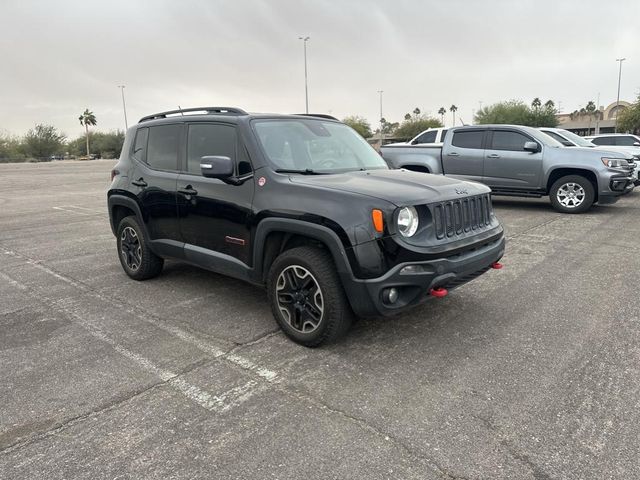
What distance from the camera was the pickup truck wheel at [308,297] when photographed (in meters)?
3.46

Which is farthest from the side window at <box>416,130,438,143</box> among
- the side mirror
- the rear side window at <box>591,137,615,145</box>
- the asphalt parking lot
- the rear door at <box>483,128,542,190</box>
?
the side mirror

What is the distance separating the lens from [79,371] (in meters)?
3.46

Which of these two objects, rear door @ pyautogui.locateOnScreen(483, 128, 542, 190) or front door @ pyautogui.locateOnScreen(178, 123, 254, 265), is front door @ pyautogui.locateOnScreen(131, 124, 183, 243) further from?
rear door @ pyautogui.locateOnScreen(483, 128, 542, 190)

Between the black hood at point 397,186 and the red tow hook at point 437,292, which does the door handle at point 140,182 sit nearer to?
the black hood at point 397,186

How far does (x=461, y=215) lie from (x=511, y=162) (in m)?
7.45

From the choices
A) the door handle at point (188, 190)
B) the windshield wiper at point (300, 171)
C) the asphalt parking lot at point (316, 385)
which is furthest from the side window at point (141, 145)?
the windshield wiper at point (300, 171)

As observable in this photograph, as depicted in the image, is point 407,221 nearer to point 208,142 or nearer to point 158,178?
point 208,142

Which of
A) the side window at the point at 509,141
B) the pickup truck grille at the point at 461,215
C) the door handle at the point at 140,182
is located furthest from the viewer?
the side window at the point at 509,141

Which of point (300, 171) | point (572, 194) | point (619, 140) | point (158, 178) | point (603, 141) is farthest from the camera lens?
point (603, 141)

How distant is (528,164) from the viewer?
10180mm

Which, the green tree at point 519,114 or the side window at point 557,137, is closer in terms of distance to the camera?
the side window at point 557,137

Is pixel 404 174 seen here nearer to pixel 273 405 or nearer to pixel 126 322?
pixel 273 405

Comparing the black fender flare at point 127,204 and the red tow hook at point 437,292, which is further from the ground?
the black fender flare at point 127,204

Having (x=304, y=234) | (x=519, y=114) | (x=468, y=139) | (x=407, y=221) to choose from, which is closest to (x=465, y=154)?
(x=468, y=139)
